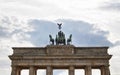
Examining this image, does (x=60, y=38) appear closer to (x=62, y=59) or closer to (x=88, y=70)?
(x=62, y=59)

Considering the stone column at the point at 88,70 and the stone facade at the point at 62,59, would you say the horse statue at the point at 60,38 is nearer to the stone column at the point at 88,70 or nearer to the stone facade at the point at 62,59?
the stone facade at the point at 62,59

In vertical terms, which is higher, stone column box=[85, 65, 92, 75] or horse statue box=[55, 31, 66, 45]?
horse statue box=[55, 31, 66, 45]

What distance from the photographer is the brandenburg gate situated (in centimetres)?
7712

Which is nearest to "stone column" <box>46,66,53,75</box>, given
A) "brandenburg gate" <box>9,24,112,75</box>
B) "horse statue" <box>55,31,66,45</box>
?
"brandenburg gate" <box>9,24,112,75</box>

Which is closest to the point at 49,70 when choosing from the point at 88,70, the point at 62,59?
the point at 62,59

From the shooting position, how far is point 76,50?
78.0 m

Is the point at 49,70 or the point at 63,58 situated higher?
the point at 63,58

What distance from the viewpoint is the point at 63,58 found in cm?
7719

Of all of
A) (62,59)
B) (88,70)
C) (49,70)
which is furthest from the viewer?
(62,59)

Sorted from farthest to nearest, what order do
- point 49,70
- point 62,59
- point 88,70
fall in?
1. point 62,59
2. point 49,70
3. point 88,70

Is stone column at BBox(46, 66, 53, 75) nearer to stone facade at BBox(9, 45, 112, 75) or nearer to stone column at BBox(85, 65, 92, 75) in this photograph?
stone facade at BBox(9, 45, 112, 75)

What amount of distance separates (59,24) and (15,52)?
8.73 metres

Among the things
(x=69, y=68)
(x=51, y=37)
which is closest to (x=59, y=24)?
(x=51, y=37)

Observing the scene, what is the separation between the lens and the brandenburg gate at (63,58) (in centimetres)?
7712
